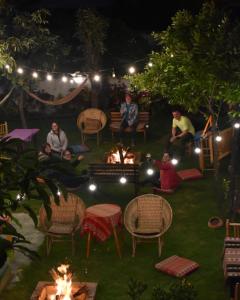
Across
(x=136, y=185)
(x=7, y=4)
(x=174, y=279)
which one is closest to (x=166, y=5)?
(x=7, y=4)

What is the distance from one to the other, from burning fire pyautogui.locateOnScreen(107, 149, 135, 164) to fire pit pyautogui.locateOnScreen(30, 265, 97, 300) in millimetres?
4972

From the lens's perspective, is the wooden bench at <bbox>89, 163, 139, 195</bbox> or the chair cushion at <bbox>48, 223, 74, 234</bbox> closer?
the chair cushion at <bbox>48, 223, 74, 234</bbox>

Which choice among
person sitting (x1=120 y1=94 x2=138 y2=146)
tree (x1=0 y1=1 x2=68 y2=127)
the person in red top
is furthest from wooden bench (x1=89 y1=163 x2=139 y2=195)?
person sitting (x1=120 y1=94 x2=138 y2=146)

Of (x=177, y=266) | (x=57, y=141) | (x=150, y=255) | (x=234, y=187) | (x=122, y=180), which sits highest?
(x=57, y=141)

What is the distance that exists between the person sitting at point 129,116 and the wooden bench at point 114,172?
15.0 feet

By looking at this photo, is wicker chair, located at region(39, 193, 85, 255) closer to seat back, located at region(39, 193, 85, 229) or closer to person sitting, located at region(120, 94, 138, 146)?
seat back, located at region(39, 193, 85, 229)

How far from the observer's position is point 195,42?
33.6ft

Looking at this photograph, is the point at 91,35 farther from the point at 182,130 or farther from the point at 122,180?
the point at 122,180

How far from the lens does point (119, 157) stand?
13.8 meters

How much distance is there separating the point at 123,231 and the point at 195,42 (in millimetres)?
4018

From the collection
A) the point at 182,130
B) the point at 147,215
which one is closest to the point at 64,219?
the point at 147,215

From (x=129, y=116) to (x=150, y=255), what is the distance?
7.37 metres

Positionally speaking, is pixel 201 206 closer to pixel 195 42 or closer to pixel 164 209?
pixel 164 209

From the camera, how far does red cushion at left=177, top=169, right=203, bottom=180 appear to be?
46.8ft
